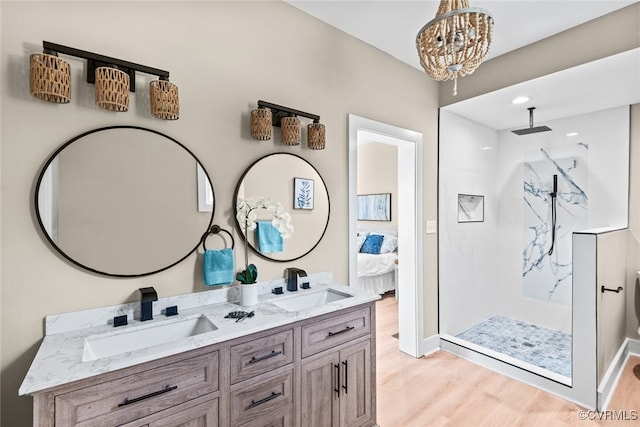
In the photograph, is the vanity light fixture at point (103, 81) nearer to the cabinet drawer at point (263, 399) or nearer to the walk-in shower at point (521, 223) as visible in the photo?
the cabinet drawer at point (263, 399)

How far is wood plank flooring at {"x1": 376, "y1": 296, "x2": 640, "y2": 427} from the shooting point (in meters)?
2.17

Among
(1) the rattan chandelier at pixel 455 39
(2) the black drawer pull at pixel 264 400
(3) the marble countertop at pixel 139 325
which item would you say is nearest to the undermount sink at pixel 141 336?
(3) the marble countertop at pixel 139 325

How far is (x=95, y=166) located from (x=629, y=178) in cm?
442

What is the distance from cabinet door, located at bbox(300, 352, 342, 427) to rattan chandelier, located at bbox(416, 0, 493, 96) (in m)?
1.54

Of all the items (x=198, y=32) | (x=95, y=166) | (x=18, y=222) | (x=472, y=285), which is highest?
(x=198, y=32)

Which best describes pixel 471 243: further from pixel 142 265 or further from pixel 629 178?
pixel 142 265

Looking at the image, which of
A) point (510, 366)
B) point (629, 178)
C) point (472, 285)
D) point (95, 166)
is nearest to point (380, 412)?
point (510, 366)

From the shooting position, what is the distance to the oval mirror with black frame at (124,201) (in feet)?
4.66

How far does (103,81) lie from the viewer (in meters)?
1.42

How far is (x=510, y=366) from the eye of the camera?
2.70 metres

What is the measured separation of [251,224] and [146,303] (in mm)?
683

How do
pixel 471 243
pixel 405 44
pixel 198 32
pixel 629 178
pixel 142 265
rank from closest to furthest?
pixel 142 265, pixel 198 32, pixel 405 44, pixel 629 178, pixel 471 243

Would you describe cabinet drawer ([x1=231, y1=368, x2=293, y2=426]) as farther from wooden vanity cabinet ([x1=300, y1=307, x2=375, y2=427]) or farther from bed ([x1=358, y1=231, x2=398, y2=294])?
bed ([x1=358, y1=231, x2=398, y2=294])

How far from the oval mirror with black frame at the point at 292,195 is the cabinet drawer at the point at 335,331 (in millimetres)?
572
